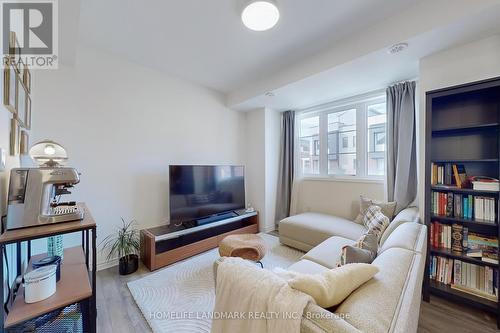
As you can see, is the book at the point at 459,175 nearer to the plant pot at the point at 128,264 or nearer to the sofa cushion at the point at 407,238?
the sofa cushion at the point at 407,238

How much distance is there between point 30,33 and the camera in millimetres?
1713

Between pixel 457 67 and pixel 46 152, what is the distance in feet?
11.5

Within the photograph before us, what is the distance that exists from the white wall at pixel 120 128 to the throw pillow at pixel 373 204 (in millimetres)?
2570

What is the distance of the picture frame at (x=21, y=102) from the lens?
133cm

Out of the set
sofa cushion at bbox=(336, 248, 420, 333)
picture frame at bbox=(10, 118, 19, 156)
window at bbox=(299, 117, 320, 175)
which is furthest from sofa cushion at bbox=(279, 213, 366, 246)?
picture frame at bbox=(10, 118, 19, 156)

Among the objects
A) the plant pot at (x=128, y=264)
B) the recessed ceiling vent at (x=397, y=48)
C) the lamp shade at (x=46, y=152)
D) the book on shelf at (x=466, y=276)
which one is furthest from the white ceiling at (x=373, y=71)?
the plant pot at (x=128, y=264)

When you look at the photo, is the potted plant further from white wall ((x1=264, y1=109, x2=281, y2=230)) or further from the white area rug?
white wall ((x1=264, y1=109, x2=281, y2=230))

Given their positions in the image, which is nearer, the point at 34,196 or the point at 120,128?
the point at 34,196

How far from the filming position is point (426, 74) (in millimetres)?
1994

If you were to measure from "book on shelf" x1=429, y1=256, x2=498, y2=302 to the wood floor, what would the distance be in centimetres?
16

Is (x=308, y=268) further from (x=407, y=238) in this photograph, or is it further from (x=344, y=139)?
(x=344, y=139)

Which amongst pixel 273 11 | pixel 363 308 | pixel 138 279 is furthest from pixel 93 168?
pixel 363 308

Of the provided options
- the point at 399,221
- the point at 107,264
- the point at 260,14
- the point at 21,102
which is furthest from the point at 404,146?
the point at 107,264

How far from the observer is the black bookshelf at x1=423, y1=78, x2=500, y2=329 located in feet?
5.69
